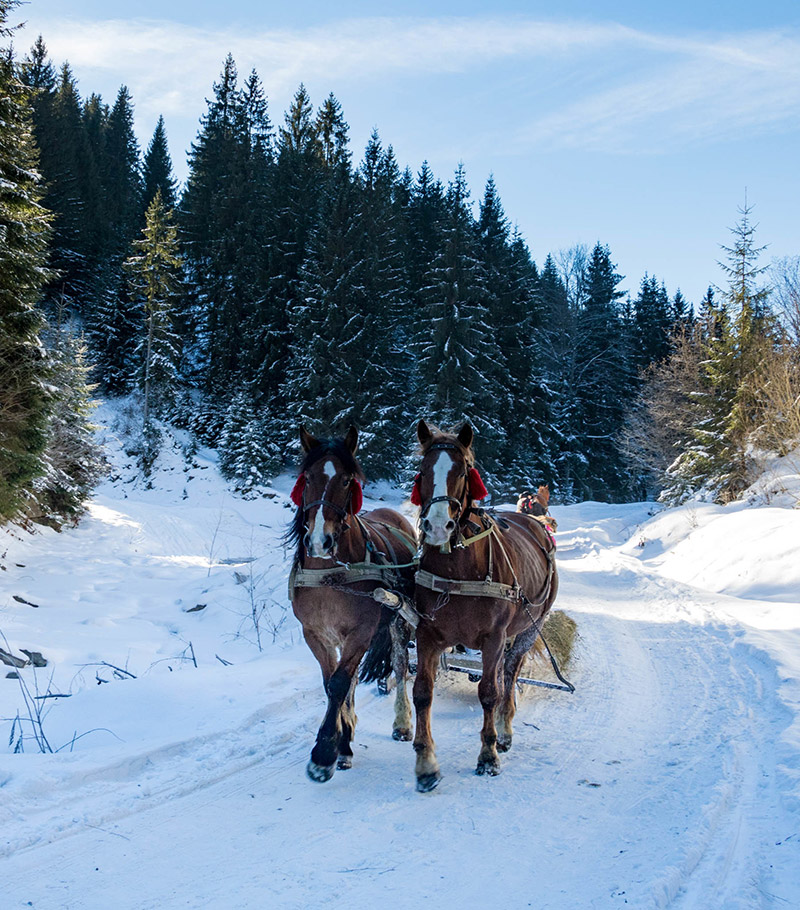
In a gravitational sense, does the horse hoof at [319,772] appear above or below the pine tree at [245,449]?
below

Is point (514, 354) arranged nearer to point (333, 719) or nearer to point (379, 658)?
point (379, 658)

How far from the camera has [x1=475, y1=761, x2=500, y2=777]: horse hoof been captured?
171 inches

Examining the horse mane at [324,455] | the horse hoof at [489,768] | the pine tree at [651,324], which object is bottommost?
the horse hoof at [489,768]

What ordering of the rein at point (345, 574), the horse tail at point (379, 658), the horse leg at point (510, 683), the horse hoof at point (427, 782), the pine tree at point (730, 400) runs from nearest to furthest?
the horse hoof at point (427, 782)
the rein at point (345, 574)
the horse leg at point (510, 683)
the horse tail at point (379, 658)
the pine tree at point (730, 400)

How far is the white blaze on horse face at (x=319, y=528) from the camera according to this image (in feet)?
12.7

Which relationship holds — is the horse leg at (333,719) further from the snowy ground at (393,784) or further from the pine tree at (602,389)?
the pine tree at (602,389)

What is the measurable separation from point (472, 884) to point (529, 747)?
2027 millimetres

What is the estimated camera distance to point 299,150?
1539 inches

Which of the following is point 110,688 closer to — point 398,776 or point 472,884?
point 398,776

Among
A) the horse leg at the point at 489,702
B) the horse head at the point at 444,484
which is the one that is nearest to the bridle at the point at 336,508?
the horse head at the point at 444,484

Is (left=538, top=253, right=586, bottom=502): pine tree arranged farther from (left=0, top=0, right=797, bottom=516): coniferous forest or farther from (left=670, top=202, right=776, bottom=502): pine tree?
(left=670, top=202, right=776, bottom=502): pine tree

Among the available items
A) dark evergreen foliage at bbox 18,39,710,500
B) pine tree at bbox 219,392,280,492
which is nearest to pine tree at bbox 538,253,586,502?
dark evergreen foliage at bbox 18,39,710,500

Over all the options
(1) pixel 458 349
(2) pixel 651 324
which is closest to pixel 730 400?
(1) pixel 458 349

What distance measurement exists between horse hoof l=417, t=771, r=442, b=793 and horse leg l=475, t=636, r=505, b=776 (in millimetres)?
465
